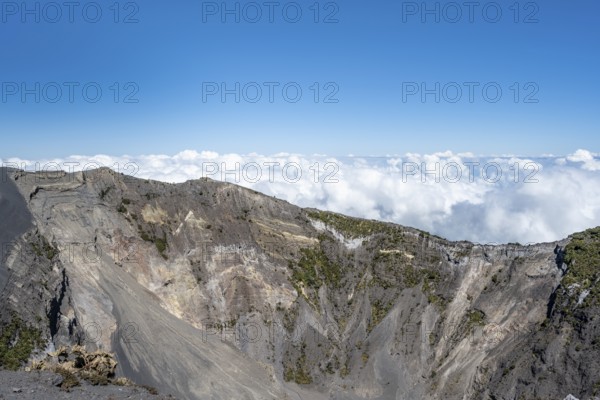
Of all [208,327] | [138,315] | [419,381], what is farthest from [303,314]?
[138,315]

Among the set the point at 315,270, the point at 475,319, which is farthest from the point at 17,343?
the point at 475,319

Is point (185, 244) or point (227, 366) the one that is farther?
point (185, 244)

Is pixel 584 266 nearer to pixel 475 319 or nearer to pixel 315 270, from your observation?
pixel 475 319

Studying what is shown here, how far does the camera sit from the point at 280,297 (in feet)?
191

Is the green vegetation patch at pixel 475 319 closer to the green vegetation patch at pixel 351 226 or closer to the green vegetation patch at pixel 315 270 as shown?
the green vegetation patch at pixel 351 226

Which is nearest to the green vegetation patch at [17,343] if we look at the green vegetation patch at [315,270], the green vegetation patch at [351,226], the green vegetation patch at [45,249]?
the green vegetation patch at [45,249]

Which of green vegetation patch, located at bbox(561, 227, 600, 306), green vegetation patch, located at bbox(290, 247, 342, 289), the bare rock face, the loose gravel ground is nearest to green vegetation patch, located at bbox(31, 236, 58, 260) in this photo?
the bare rock face

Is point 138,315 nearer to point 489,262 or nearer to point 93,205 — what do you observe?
point 93,205

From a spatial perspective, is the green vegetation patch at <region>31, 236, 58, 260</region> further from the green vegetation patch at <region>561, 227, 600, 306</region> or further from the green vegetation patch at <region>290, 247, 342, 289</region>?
the green vegetation patch at <region>561, 227, 600, 306</region>

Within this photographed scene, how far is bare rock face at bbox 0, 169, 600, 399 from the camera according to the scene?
143 ft

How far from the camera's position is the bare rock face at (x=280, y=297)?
4356cm

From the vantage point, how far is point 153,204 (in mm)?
58375

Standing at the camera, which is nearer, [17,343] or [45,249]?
[17,343]

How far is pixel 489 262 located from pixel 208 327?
3398 centimetres
